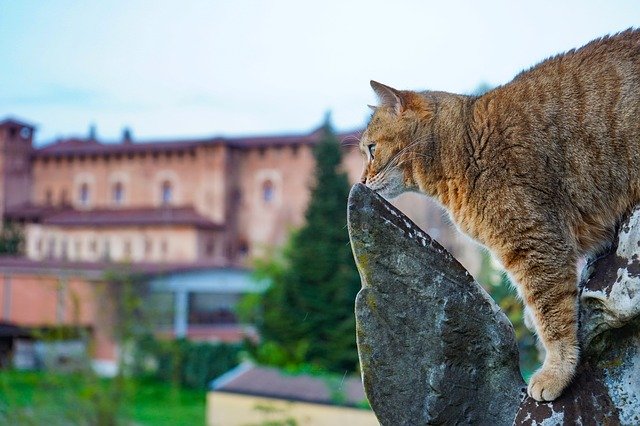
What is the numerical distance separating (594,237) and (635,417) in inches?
22.7

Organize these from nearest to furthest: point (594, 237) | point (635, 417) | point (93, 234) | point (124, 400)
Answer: point (635, 417) < point (594, 237) < point (124, 400) < point (93, 234)

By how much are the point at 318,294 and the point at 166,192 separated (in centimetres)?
2231

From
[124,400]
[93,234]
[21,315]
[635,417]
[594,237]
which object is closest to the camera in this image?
[635,417]

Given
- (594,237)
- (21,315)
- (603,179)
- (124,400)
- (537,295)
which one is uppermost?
(603,179)

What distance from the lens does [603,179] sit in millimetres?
2584

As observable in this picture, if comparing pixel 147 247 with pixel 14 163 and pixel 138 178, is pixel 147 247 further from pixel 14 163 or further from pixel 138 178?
pixel 14 163

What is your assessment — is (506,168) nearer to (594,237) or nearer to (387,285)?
(594,237)

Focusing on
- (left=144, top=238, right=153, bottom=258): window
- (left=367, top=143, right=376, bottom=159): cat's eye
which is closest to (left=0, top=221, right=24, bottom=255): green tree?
(left=144, top=238, right=153, bottom=258): window

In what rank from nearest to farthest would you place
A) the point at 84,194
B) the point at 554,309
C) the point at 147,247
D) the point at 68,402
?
1. the point at 554,309
2. the point at 68,402
3. the point at 147,247
4. the point at 84,194

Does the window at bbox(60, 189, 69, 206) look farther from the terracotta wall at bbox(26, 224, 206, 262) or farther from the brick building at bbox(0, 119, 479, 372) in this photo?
the terracotta wall at bbox(26, 224, 206, 262)

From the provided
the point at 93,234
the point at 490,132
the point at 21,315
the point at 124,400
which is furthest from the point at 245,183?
the point at 490,132

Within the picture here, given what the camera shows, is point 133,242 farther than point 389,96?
Yes

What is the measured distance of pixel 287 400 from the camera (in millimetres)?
12625

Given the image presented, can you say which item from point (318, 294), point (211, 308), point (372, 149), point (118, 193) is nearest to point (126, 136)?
point (118, 193)
